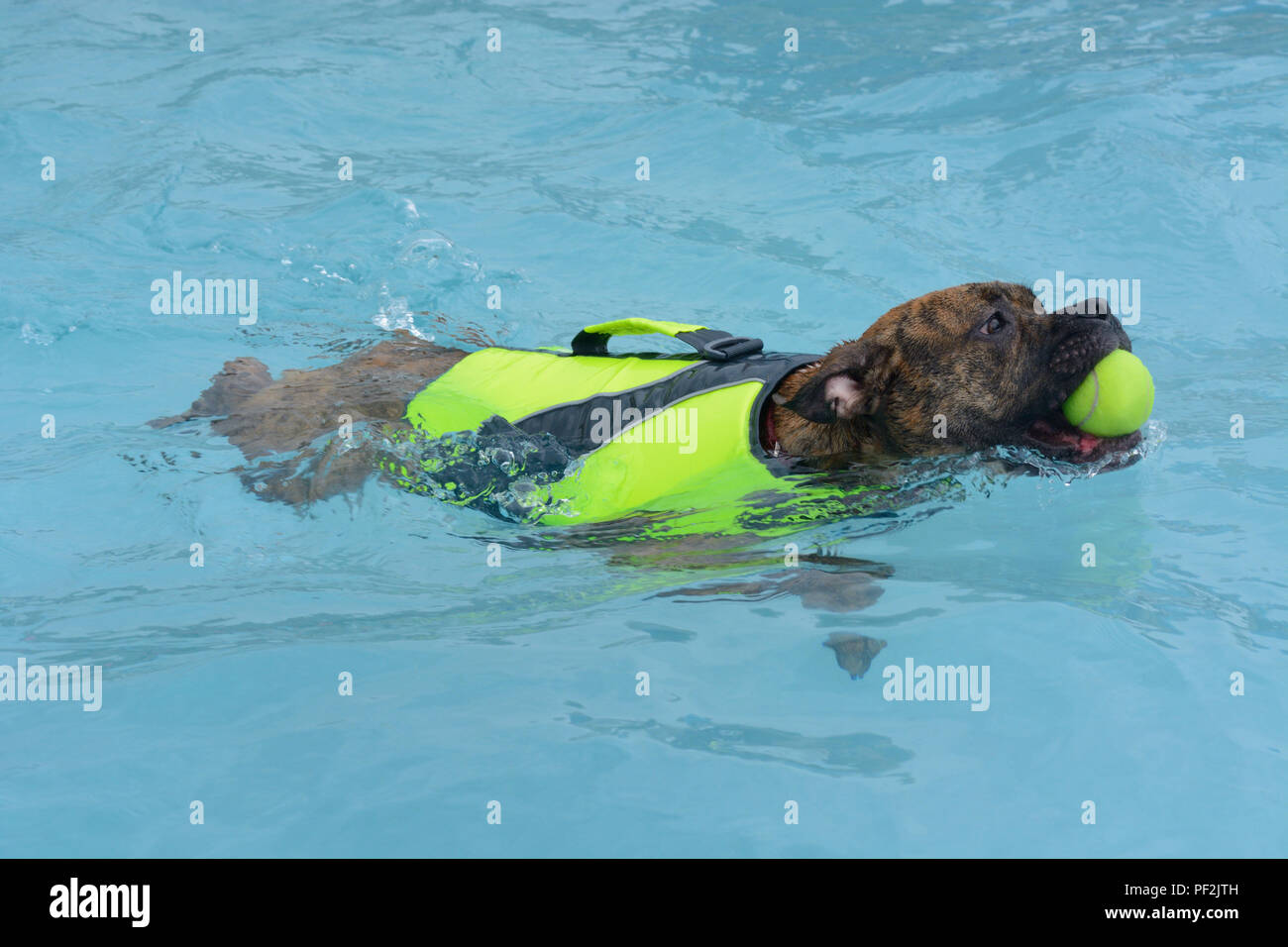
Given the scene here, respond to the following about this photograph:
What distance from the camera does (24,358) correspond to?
27.1 ft

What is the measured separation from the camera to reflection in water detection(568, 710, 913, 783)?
14.1ft

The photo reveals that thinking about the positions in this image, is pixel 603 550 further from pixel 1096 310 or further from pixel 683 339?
pixel 1096 310

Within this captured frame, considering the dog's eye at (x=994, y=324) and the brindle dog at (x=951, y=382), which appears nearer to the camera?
the brindle dog at (x=951, y=382)

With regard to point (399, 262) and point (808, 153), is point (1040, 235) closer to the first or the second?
point (808, 153)

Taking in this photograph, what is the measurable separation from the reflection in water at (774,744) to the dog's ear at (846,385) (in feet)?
4.65

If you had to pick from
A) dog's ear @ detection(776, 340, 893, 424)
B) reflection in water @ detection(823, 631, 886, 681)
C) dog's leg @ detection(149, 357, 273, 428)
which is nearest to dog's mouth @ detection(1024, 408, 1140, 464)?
dog's ear @ detection(776, 340, 893, 424)

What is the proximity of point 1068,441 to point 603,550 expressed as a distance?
213 centimetres

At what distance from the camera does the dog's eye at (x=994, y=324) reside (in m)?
5.34

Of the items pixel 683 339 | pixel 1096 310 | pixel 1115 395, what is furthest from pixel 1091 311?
pixel 683 339

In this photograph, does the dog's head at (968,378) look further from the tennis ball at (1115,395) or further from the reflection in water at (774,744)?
the reflection in water at (774,744)

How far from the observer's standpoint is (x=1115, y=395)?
201 inches

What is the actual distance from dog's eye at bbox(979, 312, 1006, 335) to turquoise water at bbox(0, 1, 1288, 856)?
3.26ft

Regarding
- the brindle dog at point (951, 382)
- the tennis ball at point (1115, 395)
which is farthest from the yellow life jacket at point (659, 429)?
the tennis ball at point (1115, 395)
